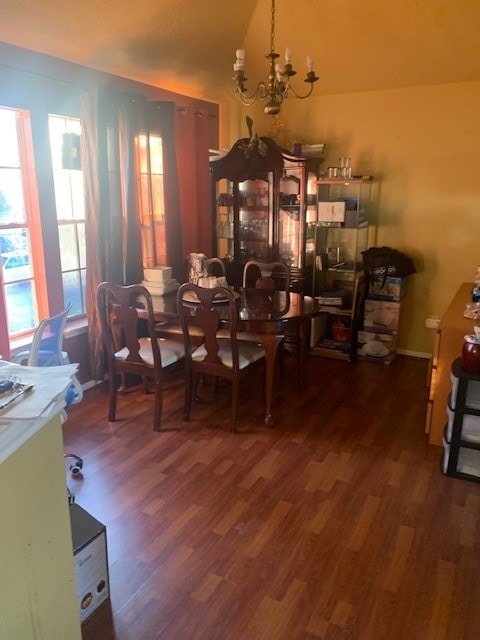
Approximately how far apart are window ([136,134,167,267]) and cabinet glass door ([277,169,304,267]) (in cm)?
114

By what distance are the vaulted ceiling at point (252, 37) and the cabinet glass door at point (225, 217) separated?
35.7 inches

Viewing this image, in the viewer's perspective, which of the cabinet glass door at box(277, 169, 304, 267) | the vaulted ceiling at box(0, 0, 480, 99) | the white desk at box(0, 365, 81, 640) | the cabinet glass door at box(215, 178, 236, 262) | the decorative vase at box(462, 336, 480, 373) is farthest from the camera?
the cabinet glass door at box(215, 178, 236, 262)

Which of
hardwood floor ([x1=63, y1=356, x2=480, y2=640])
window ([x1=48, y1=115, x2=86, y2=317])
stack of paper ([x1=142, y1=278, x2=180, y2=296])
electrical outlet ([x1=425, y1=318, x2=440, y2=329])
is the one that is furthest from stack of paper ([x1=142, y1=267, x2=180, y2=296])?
electrical outlet ([x1=425, y1=318, x2=440, y2=329])

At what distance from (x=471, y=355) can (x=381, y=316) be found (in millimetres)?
1913

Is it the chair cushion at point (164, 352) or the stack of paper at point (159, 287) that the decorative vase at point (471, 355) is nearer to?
the chair cushion at point (164, 352)

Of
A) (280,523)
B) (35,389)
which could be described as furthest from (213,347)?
(35,389)

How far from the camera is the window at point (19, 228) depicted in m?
3.08

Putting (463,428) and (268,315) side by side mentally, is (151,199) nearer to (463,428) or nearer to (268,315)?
(268,315)

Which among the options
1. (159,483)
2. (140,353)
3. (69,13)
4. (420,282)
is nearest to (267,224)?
(420,282)

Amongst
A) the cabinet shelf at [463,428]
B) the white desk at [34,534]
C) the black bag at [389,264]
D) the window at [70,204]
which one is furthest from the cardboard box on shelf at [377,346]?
the white desk at [34,534]

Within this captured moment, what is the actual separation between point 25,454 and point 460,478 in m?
2.27

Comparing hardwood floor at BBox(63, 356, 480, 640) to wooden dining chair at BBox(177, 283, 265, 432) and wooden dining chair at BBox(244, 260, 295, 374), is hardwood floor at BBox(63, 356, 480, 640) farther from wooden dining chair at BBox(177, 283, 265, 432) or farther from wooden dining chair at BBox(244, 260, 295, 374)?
wooden dining chair at BBox(244, 260, 295, 374)

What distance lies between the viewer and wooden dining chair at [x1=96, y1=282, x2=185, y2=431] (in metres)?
2.96

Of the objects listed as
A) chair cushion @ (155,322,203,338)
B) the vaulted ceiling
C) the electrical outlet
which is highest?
the vaulted ceiling
